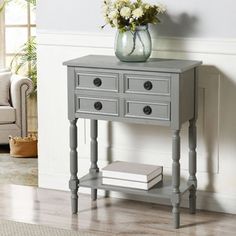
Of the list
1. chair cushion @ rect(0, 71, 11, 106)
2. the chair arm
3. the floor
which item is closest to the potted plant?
the floor

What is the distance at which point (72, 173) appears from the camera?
15.7 ft

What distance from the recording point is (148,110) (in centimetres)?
445

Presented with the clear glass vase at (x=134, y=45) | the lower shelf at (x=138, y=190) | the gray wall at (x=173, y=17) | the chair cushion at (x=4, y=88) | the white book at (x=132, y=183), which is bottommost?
the lower shelf at (x=138, y=190)

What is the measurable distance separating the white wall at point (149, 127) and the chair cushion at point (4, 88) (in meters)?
1.46

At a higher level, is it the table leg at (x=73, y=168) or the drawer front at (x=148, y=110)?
the drawer front at (x=148, y=110)

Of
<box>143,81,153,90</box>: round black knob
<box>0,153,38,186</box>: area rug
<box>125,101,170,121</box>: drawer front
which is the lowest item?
<box>0,153,38,186</box>: area rug

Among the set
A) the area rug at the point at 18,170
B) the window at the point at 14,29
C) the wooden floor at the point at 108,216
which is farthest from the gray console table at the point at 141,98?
the window at the point at 14,29

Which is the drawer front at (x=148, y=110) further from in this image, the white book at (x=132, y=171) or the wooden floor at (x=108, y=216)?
the wooden floor at (x=108, y=216)

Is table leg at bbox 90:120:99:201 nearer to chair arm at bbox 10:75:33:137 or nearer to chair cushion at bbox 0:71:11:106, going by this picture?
chair arm at bbox 10:75:33:137

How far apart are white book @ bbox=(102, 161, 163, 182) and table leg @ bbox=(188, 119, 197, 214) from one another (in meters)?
0.19

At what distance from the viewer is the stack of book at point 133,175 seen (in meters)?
4.63

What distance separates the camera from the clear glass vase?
181 inches

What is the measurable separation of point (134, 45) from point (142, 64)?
0.14 metres

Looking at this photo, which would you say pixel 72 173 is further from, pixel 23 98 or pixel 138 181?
pixel 23 98
